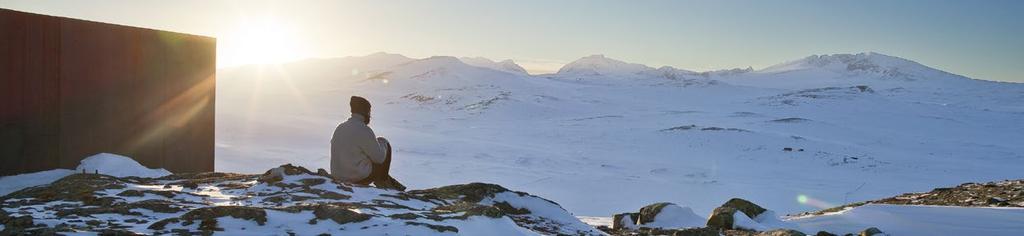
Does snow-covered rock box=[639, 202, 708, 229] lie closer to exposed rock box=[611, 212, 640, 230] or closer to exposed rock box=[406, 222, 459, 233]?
exposed rock box=[611, 212, 640, 230]

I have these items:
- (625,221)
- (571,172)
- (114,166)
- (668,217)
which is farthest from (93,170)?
(571,172)

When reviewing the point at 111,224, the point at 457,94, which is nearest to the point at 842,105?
the point at 457,94

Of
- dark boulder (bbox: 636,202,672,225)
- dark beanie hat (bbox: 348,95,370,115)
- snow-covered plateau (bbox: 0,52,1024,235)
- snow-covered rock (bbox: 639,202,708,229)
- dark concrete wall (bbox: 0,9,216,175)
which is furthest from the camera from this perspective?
dark concrete wall (bbox: 0,9,216,175)

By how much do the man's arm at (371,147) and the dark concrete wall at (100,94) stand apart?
166 inches

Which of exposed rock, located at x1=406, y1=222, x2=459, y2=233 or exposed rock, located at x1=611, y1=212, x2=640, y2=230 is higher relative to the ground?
exposed rock, located at x1=406, y1=222, x2=459, y2=233

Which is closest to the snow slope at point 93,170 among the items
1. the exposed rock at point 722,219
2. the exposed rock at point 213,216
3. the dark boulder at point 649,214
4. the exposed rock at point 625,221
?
the exposed rock at point 213,216

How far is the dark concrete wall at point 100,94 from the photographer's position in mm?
8547

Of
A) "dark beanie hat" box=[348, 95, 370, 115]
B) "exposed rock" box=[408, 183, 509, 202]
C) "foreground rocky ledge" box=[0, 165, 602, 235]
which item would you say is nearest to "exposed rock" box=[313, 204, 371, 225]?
"foreground rocky ledge" box=[0, 165, 602, 235]

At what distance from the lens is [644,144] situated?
3603 cm

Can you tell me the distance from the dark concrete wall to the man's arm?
4.21 meters

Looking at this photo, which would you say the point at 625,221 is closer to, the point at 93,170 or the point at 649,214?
the point at 649,214

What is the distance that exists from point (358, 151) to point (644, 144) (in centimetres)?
2971

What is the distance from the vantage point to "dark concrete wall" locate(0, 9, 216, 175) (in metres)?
8.55

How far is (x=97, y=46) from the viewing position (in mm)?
9336
